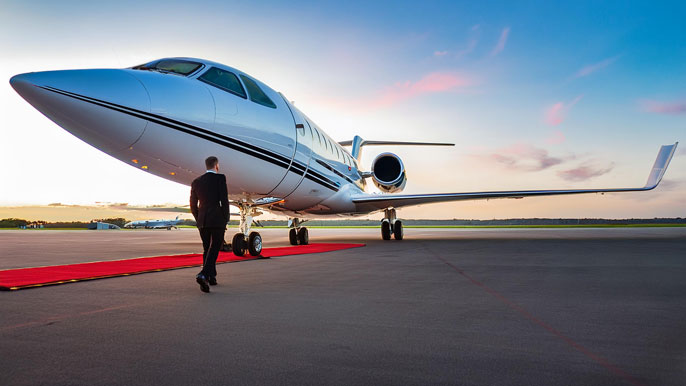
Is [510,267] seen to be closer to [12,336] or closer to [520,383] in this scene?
[520,383]

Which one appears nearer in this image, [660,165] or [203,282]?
[203,282]

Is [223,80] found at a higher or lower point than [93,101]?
higher

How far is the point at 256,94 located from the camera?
25.8 feet

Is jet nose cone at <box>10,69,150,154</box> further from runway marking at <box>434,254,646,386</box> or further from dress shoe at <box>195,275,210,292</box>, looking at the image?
runway marking at <box>434,254,646,386</box>

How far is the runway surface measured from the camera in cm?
204

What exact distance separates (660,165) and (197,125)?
47.2ft

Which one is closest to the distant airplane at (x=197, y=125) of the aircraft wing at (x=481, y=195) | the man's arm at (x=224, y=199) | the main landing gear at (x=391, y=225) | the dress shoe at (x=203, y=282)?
the man's arm at (x=224, y=199)

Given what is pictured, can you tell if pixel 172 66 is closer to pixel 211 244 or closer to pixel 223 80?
pixel 223 80

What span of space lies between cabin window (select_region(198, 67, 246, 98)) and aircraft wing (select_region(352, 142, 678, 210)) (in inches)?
293

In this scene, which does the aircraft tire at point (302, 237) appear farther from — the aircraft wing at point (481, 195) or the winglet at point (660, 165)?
the winglet at point (660, 165)

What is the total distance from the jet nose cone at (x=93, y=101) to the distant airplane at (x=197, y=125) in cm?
1

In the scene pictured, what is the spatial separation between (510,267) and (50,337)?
599cm

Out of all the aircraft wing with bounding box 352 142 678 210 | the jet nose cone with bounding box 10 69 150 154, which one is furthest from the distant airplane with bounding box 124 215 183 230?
the jet nose cone with bounding box 10 69 150 154

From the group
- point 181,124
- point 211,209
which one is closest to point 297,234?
point 181,124
